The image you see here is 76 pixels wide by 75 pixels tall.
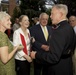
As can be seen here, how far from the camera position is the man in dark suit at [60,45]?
3850 millimetres

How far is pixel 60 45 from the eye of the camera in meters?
3.83

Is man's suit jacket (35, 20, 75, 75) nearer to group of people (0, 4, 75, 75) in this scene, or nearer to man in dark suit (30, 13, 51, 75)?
group of people (0, 4, 75, 75)

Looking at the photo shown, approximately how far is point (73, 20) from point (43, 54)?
379 cm

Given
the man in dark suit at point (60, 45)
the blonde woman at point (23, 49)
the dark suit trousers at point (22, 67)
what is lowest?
the dark suit trousers at point (22, 67)

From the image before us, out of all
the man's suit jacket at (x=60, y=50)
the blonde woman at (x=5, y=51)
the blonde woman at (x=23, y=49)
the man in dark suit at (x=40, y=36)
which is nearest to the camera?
the man's suit jacket at (x=60, y=50)

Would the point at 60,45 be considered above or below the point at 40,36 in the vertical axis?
above

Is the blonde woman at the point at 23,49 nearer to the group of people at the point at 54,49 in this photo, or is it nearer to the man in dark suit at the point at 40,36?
the man in dark suit at the point at 40,36

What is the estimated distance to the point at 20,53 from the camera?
541 centimetres

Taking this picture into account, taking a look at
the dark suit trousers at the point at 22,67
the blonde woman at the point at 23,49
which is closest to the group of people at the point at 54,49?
the blonde woman at the point at 23,49

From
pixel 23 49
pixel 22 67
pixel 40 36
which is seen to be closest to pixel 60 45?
pixel 23 49

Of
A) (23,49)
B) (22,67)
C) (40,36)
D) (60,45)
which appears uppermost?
(60,45)

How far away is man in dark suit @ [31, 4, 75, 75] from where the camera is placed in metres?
3.85

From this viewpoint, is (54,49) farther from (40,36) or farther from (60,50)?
(40,36)

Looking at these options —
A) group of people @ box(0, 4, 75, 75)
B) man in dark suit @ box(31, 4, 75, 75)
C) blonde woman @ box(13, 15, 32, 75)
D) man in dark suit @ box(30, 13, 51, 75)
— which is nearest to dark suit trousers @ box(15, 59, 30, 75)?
blonde woman @ box(13, 15, 32, 75)
